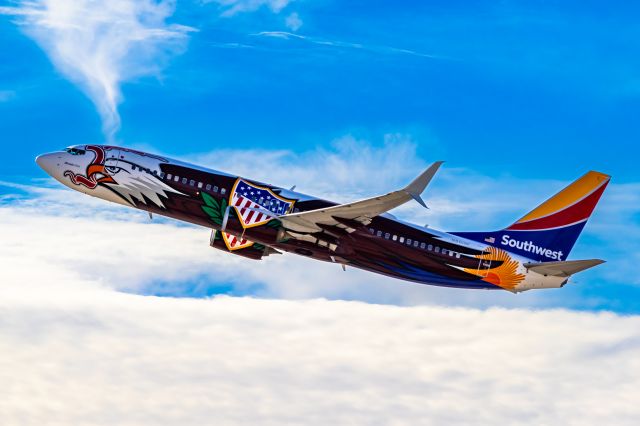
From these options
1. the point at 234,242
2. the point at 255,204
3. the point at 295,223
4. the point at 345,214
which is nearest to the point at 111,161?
the point at 255,204

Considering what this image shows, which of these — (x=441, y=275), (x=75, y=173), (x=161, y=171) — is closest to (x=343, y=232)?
(x=441, y=275)

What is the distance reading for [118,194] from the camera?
2226 inches

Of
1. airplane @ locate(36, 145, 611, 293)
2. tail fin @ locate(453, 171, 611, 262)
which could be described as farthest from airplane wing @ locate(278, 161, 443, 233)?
tail fin @ locate(453, 171, 611, 262)

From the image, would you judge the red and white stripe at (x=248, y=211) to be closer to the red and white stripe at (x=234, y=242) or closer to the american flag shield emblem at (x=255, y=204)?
the american flag shield emblem at (x=255, y=204)

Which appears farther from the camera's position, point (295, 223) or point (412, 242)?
point (412, 242)

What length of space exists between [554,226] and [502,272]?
668 centimetres

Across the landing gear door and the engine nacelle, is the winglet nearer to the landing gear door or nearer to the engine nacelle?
the engine nacelle

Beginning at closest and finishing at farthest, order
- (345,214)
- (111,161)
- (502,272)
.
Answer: (345,214), (111,161), (502,272)

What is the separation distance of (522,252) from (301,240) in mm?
17662

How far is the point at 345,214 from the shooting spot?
54438 mm

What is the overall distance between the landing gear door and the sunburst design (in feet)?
87.7

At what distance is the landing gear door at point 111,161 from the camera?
56188 millimetres

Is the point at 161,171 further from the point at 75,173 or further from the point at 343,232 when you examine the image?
the point at 343,232

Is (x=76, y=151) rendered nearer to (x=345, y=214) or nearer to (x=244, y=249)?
(x=244, y=249)
